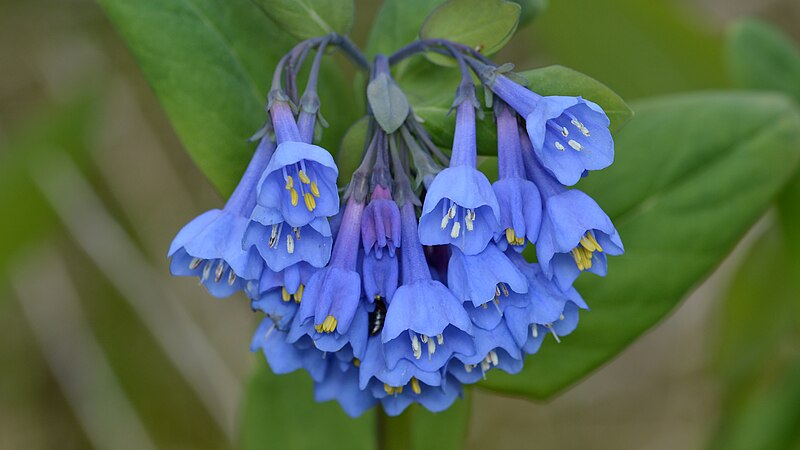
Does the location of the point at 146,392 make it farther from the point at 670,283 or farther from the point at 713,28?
the point at 713,28

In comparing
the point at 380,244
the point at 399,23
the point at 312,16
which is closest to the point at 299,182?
the point at 380,244

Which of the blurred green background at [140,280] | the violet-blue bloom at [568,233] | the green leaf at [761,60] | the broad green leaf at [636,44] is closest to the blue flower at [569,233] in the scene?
the violet-blue bloom at [568,233]

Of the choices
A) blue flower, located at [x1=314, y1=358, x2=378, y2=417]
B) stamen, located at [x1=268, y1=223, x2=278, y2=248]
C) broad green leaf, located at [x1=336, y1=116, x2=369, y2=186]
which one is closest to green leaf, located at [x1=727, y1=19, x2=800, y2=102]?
broad green leaf, located at [x1=336, y1=116, x2=369, y2=186]

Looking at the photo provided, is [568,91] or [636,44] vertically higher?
[568,91]

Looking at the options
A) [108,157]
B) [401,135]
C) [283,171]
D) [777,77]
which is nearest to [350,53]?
[401,135]

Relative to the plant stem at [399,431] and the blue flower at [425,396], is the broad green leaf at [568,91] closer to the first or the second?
the blue flower at [425,396]

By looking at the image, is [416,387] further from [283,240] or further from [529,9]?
[529,9]
